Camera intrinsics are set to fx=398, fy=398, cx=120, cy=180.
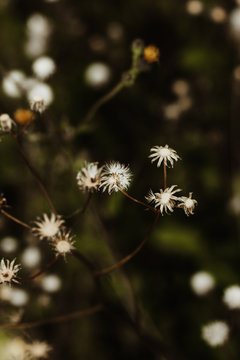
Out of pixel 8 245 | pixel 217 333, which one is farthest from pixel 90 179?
pixel 8 245

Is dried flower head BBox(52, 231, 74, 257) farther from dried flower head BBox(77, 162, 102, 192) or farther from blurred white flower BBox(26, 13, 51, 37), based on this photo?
blurred white flower BBox(26, 13, 51, 37)

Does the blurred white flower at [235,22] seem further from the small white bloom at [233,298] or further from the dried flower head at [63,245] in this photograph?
the dried flower head at [63,245]

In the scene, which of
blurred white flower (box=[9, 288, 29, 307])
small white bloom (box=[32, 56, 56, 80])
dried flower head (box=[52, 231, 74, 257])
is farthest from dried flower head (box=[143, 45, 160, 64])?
blurred white flower (box=[9, 288, 29, 307])

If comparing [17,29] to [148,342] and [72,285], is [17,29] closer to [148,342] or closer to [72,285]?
[72,285]

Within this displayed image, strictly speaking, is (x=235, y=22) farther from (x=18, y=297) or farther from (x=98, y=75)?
(x=18, y=297)

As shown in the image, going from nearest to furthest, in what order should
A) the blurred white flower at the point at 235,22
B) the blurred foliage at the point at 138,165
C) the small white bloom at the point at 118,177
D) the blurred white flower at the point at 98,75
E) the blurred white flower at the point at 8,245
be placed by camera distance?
the small white bloom at the point at 118,177
the blurred white flower at the point at 8,245
the blurred foliage at the point at 138,165
the blurred white flower at the point at 235,22
the blurred white flower at the point at 98,75

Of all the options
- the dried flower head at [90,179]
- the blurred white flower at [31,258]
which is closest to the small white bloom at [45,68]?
the dried flower head at [90,179]
